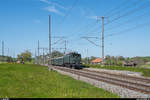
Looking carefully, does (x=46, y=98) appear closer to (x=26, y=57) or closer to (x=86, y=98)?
(x=86, y=98)

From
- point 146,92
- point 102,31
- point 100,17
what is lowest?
point 146,92

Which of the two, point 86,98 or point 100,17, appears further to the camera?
point 100,17

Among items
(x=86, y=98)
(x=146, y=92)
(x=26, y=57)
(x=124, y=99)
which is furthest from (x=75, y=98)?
(x=26, y=57)

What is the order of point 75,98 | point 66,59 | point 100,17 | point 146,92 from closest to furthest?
point 75,98, point 146,92, point 100,17, point 66,59

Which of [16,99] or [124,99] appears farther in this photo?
[124,99]

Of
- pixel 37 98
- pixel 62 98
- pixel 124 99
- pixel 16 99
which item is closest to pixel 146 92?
pixel 124 99

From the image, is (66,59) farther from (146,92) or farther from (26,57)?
(26,57)

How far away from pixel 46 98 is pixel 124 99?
12.1 feet

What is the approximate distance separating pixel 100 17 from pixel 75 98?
117ft

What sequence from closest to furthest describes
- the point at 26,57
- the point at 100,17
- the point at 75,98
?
the point at 75,98 → the point at 100,17 → the point at 26,57

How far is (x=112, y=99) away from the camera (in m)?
8.55

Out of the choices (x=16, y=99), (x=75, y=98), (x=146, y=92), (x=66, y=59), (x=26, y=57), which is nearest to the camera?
(x=16, y=99)

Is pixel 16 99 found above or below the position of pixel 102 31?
below

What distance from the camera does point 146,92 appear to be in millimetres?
11297
